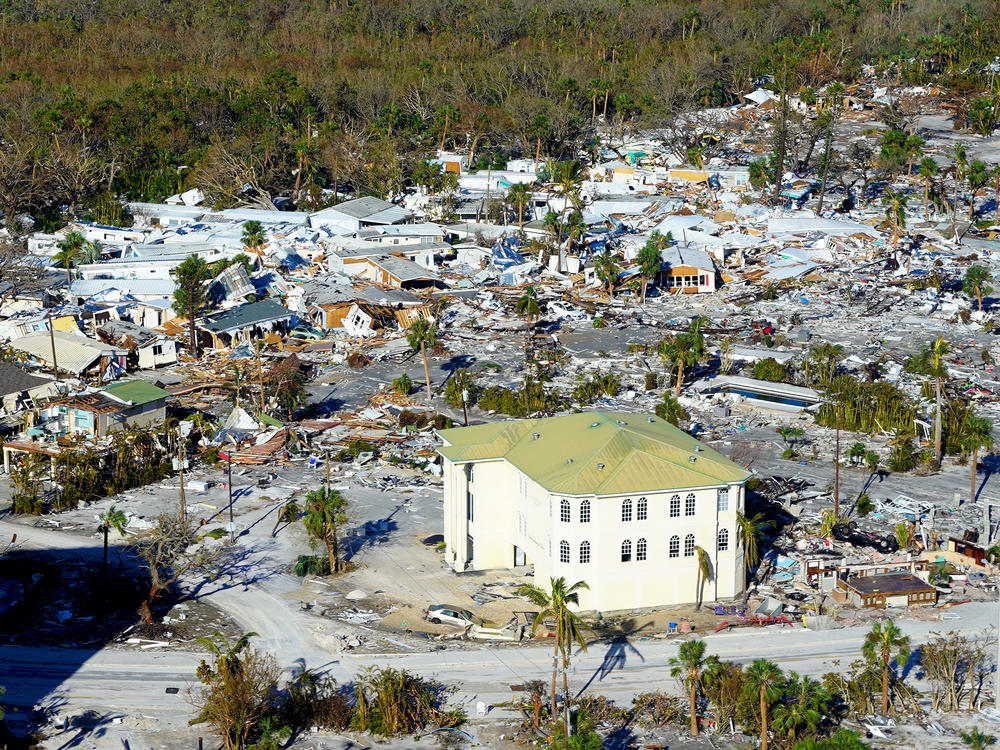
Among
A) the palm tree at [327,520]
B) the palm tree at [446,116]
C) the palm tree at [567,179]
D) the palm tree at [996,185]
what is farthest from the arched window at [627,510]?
the palm tree at [446,116]

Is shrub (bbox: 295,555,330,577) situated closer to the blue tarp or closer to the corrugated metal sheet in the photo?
the corrugated metal sheet

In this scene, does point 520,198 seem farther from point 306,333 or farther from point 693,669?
point 693,669

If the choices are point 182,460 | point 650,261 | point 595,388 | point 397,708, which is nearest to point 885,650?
point 397,708

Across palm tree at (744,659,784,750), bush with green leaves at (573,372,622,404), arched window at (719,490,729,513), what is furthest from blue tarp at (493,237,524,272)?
palm tree at (744,659,784,750)

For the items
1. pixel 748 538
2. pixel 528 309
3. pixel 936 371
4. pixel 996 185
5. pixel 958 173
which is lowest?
pixel 748 538

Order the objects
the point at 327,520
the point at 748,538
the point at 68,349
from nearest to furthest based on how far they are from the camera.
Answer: the point at 748,538 < the point at 327,520 < the point at 68,349

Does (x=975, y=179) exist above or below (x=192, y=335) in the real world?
above
